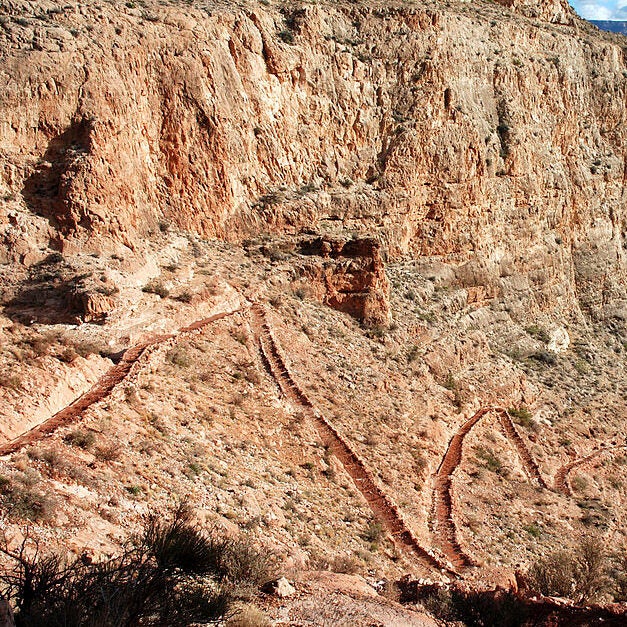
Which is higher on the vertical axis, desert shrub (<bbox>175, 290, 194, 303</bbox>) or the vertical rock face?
the vertical rock face

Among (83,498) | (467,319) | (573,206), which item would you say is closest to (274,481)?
(83,498)

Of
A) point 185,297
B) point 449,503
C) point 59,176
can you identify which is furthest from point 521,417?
point 59,176

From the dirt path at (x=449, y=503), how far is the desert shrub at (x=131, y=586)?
7.82 meters

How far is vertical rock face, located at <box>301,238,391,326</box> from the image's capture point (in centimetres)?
2509

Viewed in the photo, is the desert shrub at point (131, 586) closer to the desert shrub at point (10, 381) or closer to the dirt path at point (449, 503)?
the desert shrub at point (10, 381)

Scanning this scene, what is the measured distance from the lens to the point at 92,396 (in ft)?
46.1

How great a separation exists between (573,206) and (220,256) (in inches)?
959

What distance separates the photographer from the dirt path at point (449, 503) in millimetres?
16225

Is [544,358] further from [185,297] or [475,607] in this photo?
[475,607]

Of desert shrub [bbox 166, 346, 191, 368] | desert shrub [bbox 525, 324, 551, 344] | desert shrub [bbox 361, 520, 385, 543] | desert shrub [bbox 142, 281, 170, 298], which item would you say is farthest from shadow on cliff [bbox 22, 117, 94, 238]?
desert shrub [bbox 525, 324, 551, 344]

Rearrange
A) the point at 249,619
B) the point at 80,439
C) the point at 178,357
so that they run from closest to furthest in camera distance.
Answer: the point at 249,619 → the point at 80,439 → the point at 178,357

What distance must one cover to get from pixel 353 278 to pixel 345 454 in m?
8.88

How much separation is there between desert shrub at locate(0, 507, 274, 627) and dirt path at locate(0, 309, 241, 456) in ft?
10.4

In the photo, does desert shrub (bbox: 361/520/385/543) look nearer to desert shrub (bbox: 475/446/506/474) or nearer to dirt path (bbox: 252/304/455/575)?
dirt path (bbox: 252/304/455/575)
